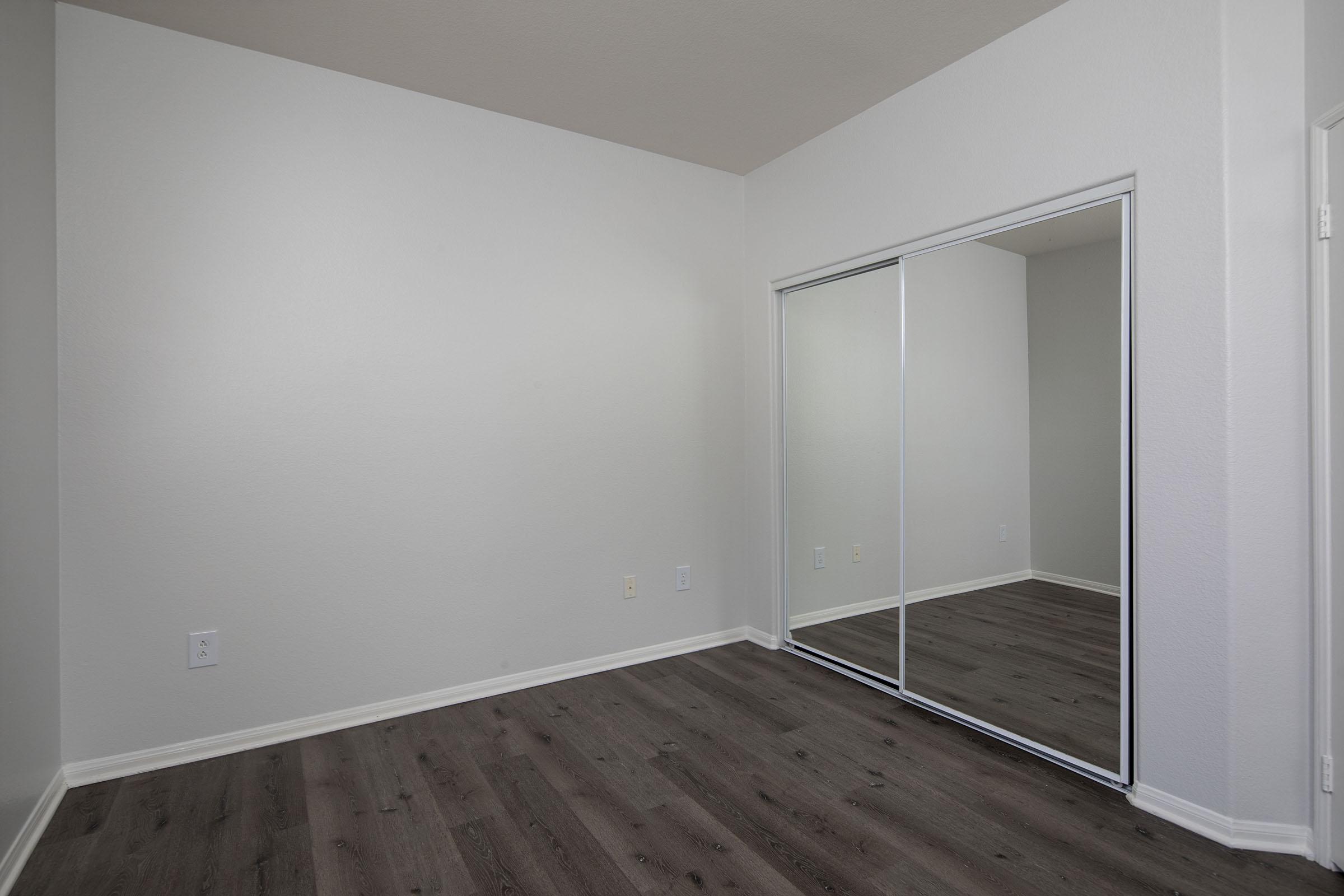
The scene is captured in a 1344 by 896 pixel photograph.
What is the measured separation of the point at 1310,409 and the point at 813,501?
1933 millimetres

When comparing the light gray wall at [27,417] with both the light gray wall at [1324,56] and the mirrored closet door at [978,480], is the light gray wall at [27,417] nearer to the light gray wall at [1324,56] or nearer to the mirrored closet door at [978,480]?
the mirrored closet door at [978,480]

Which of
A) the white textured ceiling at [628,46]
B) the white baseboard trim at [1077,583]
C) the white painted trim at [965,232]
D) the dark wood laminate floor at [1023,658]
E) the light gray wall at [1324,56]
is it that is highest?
the white textured ceiling at [628,46]

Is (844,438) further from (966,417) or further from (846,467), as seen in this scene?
(966,417)

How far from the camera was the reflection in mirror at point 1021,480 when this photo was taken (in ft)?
7.22

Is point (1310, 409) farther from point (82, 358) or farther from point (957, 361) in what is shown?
point (82, 358)

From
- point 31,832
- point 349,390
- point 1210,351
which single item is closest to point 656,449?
point 349,390

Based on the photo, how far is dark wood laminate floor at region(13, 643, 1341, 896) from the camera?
176 centimetres

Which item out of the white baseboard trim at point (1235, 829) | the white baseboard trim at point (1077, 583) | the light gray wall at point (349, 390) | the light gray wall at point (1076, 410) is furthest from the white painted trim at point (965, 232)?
the white baseboard trim at point (1235, 829)

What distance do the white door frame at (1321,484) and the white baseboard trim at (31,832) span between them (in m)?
3.37

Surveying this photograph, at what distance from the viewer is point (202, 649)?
246 centimetres

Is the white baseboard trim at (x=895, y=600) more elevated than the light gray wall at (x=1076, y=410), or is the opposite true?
the light gray wall at (x=1076, y=410)

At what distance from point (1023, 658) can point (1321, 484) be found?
1.06m

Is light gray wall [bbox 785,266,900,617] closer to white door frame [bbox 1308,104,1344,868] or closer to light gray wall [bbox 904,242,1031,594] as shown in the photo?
light gray wall [bbox 904,242,1031,594]

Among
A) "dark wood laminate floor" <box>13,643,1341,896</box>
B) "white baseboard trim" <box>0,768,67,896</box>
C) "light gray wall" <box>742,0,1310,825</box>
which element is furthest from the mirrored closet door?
"white baseboard trim" <box>0,768,67,896</box>
